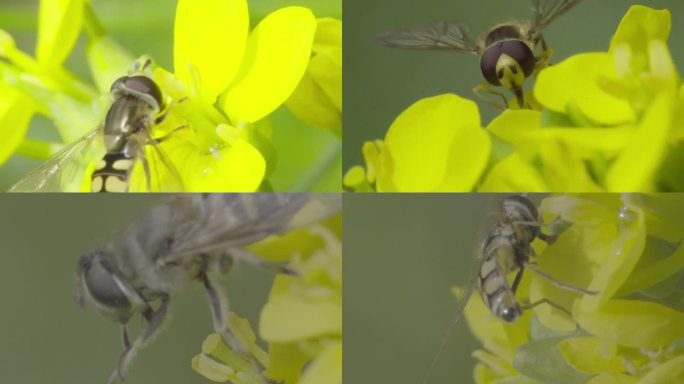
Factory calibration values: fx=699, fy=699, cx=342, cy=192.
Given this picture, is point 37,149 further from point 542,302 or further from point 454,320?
point 542,302

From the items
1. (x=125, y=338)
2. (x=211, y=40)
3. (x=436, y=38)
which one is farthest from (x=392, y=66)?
(x=125, y=338)

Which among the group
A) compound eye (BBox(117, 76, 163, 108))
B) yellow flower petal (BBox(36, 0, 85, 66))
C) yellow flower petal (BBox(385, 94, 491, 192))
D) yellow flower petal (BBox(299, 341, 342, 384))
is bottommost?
yellow flower petal (BBox(299, 341, 342, 384))

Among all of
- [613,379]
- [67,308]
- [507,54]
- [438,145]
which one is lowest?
[613,379]

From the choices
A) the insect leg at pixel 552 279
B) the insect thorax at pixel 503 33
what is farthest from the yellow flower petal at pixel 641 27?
the insect leg at pixel 552 279

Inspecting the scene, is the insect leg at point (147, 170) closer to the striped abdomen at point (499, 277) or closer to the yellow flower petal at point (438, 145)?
the yellow flower petal at point (438, 145)

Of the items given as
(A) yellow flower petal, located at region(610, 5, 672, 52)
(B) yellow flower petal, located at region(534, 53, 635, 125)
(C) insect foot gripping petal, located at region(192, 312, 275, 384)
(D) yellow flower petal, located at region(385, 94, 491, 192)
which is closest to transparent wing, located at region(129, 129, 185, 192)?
(C) insect foot gripping petal, located at region(192, 312, 275, 384)

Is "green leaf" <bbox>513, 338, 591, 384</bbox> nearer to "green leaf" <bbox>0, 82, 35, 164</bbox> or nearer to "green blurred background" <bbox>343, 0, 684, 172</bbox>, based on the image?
"green blurred background" <bbox>343, 0, 684, 172</bbox>

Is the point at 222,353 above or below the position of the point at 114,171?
below
